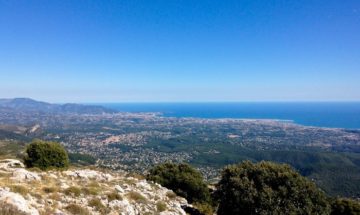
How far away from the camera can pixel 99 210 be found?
17.1 metres

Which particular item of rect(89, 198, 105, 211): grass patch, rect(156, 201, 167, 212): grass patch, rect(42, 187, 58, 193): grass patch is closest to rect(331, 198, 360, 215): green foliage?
rect(156, 201, 167, 212): grass patch

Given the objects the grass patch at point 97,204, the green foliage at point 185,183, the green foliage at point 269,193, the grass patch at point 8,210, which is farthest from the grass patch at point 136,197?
the green foliage at point 185,183

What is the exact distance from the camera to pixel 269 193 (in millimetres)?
23875

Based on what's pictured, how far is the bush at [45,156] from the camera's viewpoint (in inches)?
1300

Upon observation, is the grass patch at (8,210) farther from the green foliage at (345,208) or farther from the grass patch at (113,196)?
the green foliage at (345,208)

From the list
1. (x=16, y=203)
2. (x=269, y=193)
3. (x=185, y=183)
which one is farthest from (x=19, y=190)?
(x=185, y=183)

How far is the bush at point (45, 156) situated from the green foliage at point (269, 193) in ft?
68.8

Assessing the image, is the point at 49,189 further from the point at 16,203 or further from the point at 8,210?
the point at 8,210

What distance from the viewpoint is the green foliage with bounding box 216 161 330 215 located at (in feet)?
76.8

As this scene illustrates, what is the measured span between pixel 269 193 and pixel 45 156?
89.9ft

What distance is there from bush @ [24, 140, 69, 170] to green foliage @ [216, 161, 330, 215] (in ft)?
68.8

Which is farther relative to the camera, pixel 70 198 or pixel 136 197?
pixel 136 197

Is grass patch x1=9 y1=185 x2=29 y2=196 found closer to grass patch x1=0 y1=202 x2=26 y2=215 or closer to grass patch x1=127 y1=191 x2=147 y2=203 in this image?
grass patch x1=0 y1=202 x2=26 y2=215

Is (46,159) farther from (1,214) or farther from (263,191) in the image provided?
(263,191)
